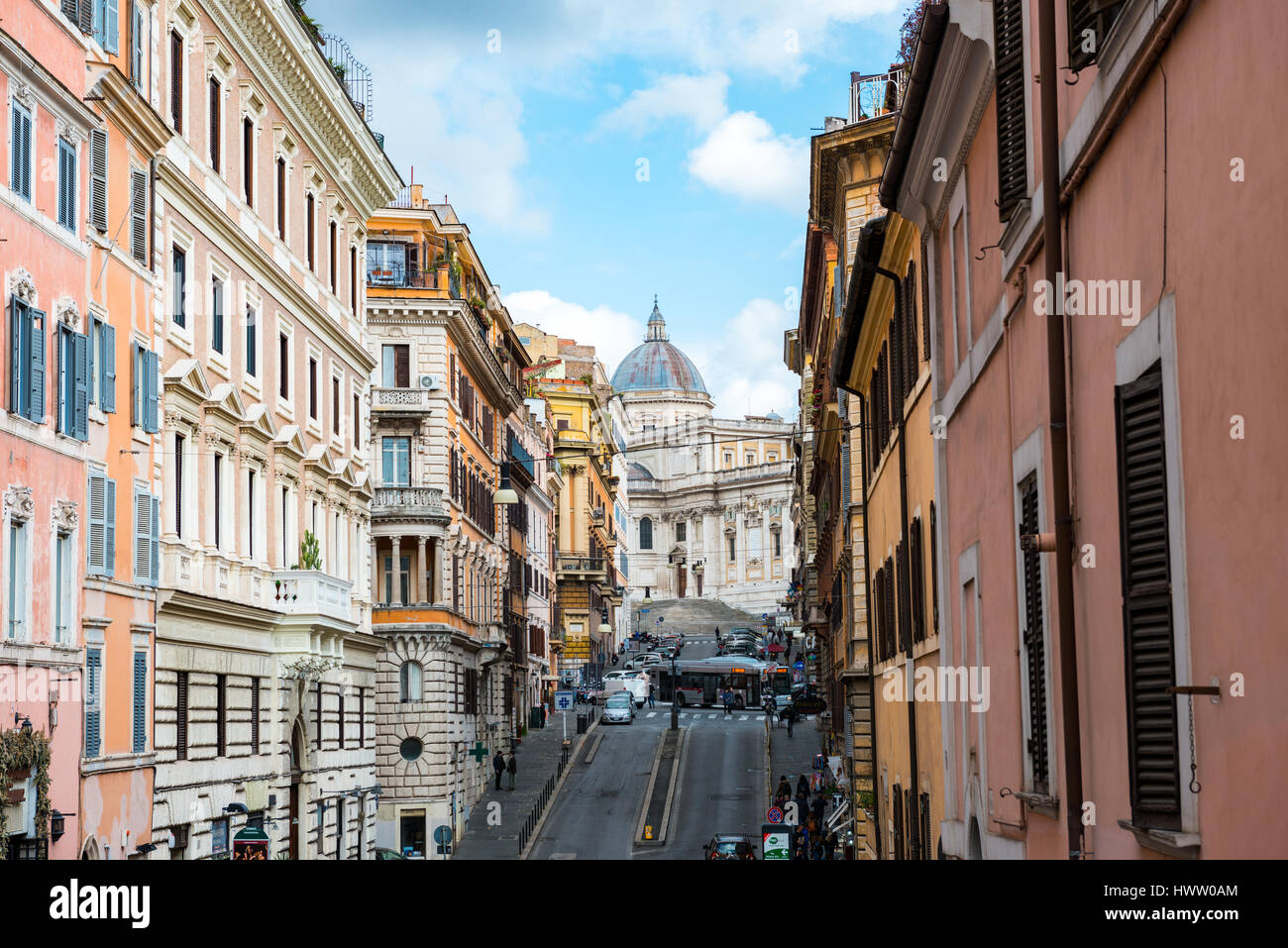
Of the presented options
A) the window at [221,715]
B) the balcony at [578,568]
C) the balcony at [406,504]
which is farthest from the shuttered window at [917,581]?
the balcony at [578,568]

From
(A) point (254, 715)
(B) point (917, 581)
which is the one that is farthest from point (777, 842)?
(B) point (917, 581)

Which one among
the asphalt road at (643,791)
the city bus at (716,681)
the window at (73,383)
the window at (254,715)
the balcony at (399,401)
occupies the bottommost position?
the asphalt road at (643,791)

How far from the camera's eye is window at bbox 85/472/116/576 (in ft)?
85.0

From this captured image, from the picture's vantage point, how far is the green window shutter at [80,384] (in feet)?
82.5

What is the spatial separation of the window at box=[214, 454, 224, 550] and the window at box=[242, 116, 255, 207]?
566cm

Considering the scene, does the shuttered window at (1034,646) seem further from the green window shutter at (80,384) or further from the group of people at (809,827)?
the group of people at (809,827)

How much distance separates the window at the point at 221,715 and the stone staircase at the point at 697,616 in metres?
124

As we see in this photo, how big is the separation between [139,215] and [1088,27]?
21.7m

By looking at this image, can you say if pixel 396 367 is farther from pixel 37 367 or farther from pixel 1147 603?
pixel 1147 603

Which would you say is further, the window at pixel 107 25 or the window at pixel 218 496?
the window at pixel 218 496

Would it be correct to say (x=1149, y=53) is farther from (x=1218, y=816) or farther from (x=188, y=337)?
(x=188, y=337)

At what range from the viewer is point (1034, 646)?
38.2ft

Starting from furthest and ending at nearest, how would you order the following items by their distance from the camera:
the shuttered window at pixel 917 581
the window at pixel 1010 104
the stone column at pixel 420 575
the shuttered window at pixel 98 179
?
1. the stone column at pixel 420 575
2. the shuttered window at pixel 98 179
3. the shuttered window at pixel 917 581
4. the window at pixel 1010 104

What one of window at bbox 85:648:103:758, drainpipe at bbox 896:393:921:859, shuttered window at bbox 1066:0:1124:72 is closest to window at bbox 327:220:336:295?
window at bbox 85:648:103:758
